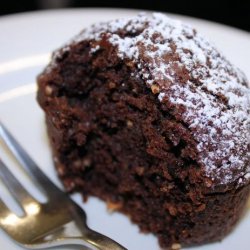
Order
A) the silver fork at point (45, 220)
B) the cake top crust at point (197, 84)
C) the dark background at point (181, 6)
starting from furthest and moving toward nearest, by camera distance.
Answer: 1. the dark background at point (181, 6)
2. the silver fork at point (45, 220)
3. the cake top crust at point (197, 84)

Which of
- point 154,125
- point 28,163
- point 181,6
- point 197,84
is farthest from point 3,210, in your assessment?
point 181,6

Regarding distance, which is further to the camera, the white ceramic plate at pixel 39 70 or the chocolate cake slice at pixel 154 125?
the white ceramic plate at pixel 39 70

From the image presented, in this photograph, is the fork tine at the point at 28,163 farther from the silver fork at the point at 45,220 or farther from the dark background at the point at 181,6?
the dark background at the point at 181,6

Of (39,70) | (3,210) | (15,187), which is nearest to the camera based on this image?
(3,210)

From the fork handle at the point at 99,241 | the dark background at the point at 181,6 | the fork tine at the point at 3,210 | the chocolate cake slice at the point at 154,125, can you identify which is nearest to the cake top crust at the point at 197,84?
the chocolate cake slice at the point at 154,125

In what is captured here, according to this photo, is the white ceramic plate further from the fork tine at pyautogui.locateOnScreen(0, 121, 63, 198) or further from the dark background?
the dark background

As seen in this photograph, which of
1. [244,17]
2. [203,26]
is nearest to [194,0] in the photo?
[244,17]

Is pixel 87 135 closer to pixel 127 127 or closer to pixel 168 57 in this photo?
pixel 127 127

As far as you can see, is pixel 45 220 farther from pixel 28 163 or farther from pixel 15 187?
pixel 28 163
